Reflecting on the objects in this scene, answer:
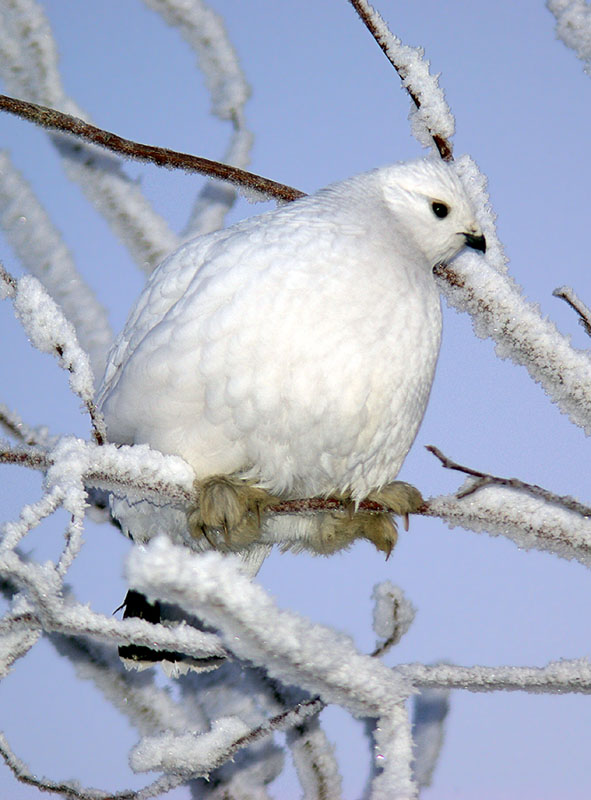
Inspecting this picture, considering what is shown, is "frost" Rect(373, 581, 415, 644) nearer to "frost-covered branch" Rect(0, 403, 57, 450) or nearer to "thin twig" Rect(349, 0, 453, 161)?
"frost-covered branch" Rect(0, 403, 57, 450)

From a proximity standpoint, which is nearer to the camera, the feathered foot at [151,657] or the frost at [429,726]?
the frost at [429,726]

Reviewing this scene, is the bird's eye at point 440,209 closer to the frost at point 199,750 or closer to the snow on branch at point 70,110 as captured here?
the snow on branch at point 70,110

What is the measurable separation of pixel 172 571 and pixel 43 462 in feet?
2.32

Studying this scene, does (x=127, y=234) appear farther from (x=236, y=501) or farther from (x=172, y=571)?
(x=172, y=571)

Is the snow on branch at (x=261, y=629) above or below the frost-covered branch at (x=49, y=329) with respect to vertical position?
below

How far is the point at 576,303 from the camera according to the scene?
1.80 meters

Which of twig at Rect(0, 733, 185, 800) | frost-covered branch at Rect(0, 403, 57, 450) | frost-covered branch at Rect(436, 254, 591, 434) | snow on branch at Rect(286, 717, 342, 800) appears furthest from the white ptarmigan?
twig at Rect(0, 733, 185, 800)

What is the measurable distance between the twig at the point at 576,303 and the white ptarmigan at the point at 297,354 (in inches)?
18.7

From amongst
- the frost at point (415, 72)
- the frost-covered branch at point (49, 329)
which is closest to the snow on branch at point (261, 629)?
the frost-covered branch at point (49, 329)

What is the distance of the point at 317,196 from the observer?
8.14ft

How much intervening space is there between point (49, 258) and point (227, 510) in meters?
1.09

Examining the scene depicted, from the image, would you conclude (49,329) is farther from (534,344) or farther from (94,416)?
(534,344)

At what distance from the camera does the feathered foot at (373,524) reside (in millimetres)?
2420

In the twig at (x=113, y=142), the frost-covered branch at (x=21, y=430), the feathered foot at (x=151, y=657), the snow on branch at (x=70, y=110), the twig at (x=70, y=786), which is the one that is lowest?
the twig at (x=70, y=786)
